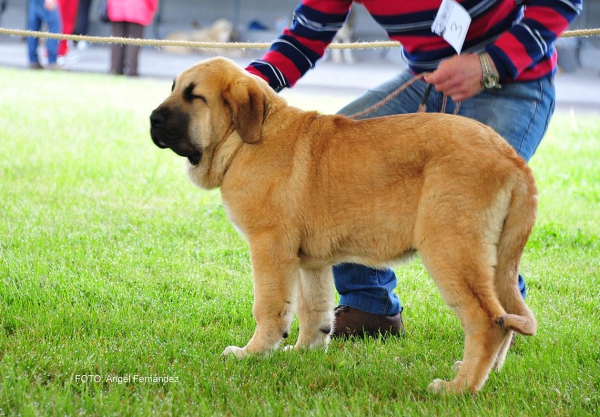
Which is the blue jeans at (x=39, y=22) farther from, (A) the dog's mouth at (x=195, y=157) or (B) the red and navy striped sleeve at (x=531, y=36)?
(B) the red and navy striped sleeve at (x=531, y=36)

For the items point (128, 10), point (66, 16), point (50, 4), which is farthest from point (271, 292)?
point (66, 16)

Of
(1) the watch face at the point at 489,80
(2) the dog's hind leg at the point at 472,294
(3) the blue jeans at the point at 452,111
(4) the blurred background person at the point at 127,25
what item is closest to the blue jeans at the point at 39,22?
(4) the blurred background person at the point at 127,25

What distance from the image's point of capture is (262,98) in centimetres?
347

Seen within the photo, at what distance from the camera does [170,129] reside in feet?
11.1

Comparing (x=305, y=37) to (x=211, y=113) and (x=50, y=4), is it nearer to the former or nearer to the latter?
(x=211, y=113)

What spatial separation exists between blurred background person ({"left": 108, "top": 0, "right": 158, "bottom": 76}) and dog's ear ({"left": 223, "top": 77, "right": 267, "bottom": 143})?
50.5 ft

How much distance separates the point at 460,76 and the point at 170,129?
4.61 ft

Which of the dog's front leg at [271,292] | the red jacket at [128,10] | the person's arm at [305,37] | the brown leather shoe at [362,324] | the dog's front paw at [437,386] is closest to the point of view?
the dog's front paw at [437,386]

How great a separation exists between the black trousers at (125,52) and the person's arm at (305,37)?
14689 mm

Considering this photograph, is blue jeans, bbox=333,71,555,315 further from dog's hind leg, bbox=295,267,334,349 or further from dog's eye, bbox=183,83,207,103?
dog's eye, bbox=183,83,207,103

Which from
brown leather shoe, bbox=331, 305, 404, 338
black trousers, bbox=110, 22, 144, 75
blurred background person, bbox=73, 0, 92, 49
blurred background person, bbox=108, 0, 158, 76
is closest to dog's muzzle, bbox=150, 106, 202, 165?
brown leather shoe, bbox=331, 305, 404, 338

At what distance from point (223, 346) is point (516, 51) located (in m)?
2.05

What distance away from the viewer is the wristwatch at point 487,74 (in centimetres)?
360

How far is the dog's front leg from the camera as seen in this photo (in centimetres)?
337
